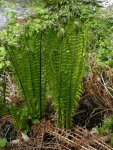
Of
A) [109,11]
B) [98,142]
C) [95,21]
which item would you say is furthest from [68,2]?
[98,142]

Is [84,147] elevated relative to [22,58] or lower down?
lower down

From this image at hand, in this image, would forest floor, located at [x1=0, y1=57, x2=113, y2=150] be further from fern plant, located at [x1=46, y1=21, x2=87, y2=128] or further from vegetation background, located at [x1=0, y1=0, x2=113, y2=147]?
fern plant, located at [x1=46, y1=21, x2=87, y2=128]

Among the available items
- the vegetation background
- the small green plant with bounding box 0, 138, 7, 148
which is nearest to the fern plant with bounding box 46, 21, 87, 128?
the vegetation background

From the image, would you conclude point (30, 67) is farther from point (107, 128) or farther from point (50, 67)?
point (107, 128)

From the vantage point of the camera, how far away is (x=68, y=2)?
5309 mm

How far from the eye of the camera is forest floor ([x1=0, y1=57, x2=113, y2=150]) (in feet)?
7.24

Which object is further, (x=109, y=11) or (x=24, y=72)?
(x=109, y=11)

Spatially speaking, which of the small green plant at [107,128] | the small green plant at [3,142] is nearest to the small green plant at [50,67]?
the small green plant at [3,142]

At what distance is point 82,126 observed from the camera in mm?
2555

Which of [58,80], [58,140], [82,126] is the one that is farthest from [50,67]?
[82,126]

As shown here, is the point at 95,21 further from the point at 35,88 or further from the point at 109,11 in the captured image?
the point at 35,88

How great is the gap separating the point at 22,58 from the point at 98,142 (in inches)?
28.7

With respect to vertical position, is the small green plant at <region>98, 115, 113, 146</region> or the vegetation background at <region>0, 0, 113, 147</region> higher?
the vegetation background at <region>0, 0, 113, 147</region>

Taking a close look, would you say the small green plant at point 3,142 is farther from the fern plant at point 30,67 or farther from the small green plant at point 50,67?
the fern plant at point 30,67
